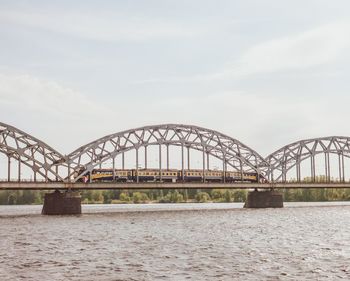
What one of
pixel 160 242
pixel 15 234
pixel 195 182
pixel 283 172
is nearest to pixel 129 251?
pixel 160 242

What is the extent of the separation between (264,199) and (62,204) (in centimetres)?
4573

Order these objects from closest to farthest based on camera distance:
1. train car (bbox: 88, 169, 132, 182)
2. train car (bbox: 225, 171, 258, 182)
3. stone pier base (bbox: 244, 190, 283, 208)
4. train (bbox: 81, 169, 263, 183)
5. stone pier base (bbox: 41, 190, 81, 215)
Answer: stone pier base (bbox: 41, 190, 81, 215)
train car (bbox: 88, 169, 132, 182)
train (bbox: 81, 169, 263, 183)
train car (bbox: 225, 171, 258, 182)
stone pier base (bbox: 244, 190, 283, 208)

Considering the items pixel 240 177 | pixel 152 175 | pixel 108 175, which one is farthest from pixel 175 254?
pixel 240 177

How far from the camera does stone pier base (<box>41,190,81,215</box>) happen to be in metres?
94.4

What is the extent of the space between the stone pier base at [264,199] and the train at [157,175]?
5.37 metres

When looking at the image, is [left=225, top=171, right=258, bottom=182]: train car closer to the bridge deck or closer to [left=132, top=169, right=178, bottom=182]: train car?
the bridge deck

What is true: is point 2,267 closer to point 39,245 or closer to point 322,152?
point 39,245

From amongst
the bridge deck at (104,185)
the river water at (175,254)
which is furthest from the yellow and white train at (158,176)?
the river water at (175,254)

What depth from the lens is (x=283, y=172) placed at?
134 m

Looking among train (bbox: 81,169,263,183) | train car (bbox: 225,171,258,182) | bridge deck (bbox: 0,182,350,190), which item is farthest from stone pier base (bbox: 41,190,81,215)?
train car (bbox: 225,171,258,182)

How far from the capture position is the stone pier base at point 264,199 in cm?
12256

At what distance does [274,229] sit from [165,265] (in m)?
30.4

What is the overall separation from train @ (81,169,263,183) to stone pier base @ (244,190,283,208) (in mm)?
5373

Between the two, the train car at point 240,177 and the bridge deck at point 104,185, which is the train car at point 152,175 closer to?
the bridge deck at point 104,185
